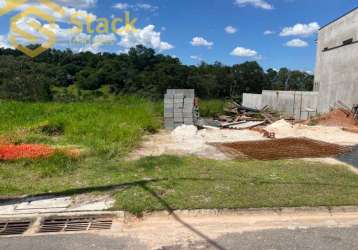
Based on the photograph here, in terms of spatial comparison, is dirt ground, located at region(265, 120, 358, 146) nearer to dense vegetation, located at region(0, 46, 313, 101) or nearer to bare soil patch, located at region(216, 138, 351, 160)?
bare soil patch, located at region(216, 138, 351, 160)

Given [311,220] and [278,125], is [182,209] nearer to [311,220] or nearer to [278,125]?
[311,220]

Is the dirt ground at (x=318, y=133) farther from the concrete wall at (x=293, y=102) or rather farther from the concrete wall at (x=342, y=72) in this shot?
the concrete wall at (x=293, y=102)

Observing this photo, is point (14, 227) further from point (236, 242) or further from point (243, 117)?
point (243, 117)

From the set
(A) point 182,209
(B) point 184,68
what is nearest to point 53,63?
(B) point 184,68

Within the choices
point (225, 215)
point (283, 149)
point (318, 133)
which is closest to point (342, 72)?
point (318, 133)

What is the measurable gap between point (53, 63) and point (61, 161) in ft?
145

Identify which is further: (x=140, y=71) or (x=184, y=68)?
(x=184, y=68)

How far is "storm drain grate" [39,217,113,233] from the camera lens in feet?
14.4

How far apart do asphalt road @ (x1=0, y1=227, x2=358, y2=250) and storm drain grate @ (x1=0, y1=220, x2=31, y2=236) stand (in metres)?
0.22

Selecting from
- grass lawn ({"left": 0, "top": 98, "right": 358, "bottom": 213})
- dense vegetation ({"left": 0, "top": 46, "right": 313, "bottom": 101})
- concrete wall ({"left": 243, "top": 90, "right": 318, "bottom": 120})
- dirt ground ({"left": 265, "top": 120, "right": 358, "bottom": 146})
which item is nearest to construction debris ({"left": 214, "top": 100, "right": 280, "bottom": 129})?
concrete wall ({"left": 243, "top": 90, "right": 318, "bottom": 120})

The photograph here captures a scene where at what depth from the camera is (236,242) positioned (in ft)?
13.0

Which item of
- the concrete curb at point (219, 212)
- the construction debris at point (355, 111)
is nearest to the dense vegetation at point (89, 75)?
the construction debris at point (355, 111)

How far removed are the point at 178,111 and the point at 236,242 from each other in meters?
10.8

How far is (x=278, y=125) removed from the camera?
15.3 meters
